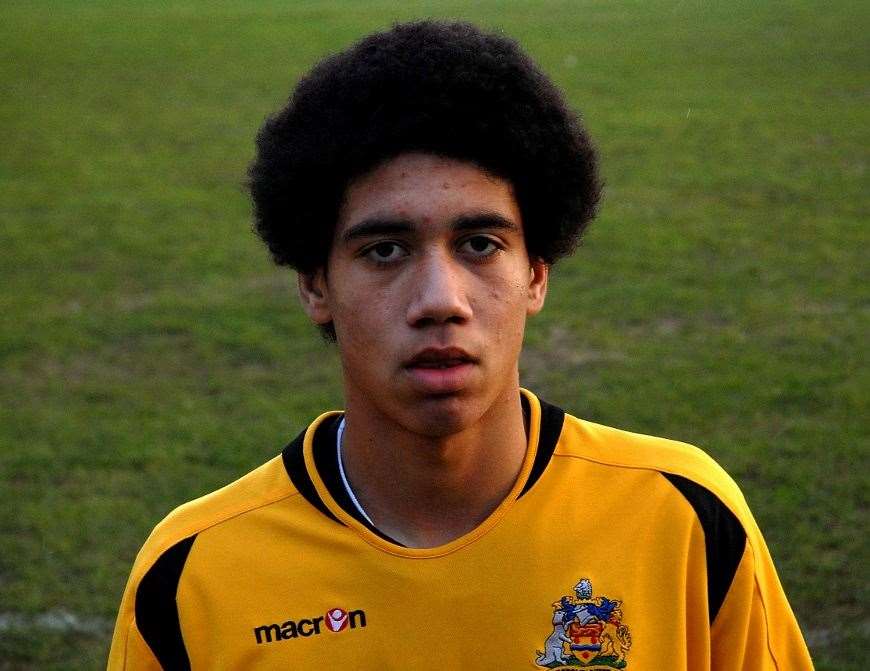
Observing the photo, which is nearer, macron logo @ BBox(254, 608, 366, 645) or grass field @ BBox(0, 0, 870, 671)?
macron logo @ BBox(254, 608, 366, 645)

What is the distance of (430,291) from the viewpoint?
2555 millimetres

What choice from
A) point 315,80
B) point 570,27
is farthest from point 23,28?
point 315,80

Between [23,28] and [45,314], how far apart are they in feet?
59.4

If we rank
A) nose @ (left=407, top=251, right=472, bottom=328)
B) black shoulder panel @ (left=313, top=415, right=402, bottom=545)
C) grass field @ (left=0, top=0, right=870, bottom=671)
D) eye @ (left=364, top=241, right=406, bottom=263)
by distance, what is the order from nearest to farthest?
nose @ (left=407, top=251, right=472, bottom=328) → eye @ (left=364, top=241, right=406, bottom=263) → black shoulder panel @ (left=313, top=415, right=402, bottom=545) → grass field @ (left=0, top=0, right=870, bottom=671)

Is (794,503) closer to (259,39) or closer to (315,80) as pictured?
(315,80)

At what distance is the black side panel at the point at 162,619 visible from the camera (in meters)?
2.67

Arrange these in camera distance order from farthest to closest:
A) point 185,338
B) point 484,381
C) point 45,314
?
point 45,314, point 185,338, point 484,381

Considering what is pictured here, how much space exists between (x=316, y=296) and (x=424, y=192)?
450 mm

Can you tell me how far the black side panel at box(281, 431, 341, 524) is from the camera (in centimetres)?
278

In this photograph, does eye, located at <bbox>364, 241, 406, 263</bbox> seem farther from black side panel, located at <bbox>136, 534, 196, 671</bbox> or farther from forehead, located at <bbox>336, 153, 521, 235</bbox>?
black side panel, located at <bbox>136, 534, 196, 671</bbox>

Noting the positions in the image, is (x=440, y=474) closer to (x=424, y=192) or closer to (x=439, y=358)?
(x=439, y=358)

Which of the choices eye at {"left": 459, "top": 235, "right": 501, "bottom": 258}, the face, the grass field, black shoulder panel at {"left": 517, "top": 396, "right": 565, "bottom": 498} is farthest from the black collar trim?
the grass field

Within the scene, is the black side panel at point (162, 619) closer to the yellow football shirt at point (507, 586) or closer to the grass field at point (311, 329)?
the yellow football shirt at point (507, 586)

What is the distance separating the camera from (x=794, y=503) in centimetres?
652
